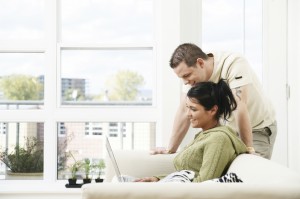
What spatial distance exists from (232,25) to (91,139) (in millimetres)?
1427

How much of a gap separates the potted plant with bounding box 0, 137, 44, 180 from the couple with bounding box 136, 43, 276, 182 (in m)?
1.49

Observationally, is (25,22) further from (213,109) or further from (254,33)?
(213,109)

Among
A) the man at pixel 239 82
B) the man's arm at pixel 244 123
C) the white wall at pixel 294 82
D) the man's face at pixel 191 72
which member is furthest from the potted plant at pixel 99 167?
the man's arm at pixel 244 123

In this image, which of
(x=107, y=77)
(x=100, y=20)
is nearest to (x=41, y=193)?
(x=107, y=77)

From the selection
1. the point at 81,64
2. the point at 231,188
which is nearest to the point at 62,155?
the point at 81,64

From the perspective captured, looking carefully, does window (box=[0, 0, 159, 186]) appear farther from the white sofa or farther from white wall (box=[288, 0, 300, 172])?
the white sofa

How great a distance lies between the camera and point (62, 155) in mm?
4086

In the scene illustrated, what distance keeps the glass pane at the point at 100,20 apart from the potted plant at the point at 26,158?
88cm

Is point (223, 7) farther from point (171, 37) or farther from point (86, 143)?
point (86, 143)

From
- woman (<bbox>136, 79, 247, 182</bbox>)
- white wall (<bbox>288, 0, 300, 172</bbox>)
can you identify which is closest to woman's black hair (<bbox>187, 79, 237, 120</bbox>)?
woman (<bbox>136, 79, 247, 182</bbox>)

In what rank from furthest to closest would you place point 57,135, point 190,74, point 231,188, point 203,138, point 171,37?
point 57,135, point 171,37, point 190,74, point 203,138, point 231,188

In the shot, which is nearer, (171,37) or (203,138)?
(203,138)

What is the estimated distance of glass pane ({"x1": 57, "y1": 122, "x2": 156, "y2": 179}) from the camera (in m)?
4.06

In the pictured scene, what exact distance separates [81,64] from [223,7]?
1.20 m
